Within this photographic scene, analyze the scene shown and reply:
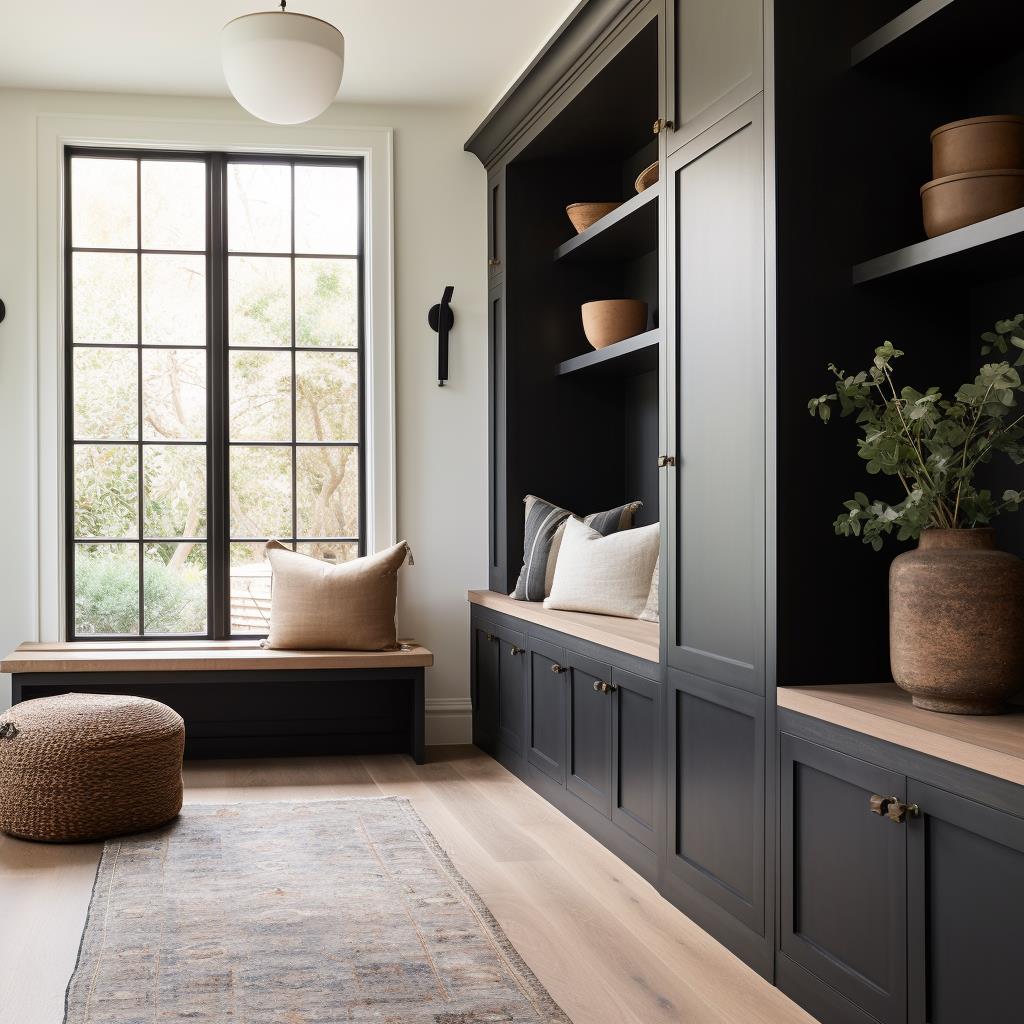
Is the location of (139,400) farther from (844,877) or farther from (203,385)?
(844,877)

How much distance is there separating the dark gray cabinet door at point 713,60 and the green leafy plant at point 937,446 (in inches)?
34.6

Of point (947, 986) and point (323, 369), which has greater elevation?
point (323, 369)

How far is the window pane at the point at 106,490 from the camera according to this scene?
512cm

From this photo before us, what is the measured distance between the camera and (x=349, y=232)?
5.38m

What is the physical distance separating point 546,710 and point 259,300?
2418mm

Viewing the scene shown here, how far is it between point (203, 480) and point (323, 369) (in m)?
0.76

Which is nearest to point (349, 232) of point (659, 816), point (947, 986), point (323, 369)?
point (323, 369)

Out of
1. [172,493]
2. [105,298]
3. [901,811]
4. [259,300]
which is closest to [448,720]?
[172,493]

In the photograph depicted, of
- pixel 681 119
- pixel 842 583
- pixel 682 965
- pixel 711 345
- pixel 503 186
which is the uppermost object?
pixel 503 186

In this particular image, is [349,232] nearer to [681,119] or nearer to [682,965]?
[681,119]

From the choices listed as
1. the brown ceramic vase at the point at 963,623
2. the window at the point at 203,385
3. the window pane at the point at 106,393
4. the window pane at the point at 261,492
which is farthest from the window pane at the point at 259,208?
the brown ceramic vase at the point at 963,623

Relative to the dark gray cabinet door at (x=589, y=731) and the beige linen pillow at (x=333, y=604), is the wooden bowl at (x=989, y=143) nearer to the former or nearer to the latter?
the dark gray cabinet door at (x=589, y=731)

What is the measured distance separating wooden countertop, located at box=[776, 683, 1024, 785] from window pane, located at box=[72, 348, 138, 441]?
3.64 meters

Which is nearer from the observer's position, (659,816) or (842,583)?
(842,583)
